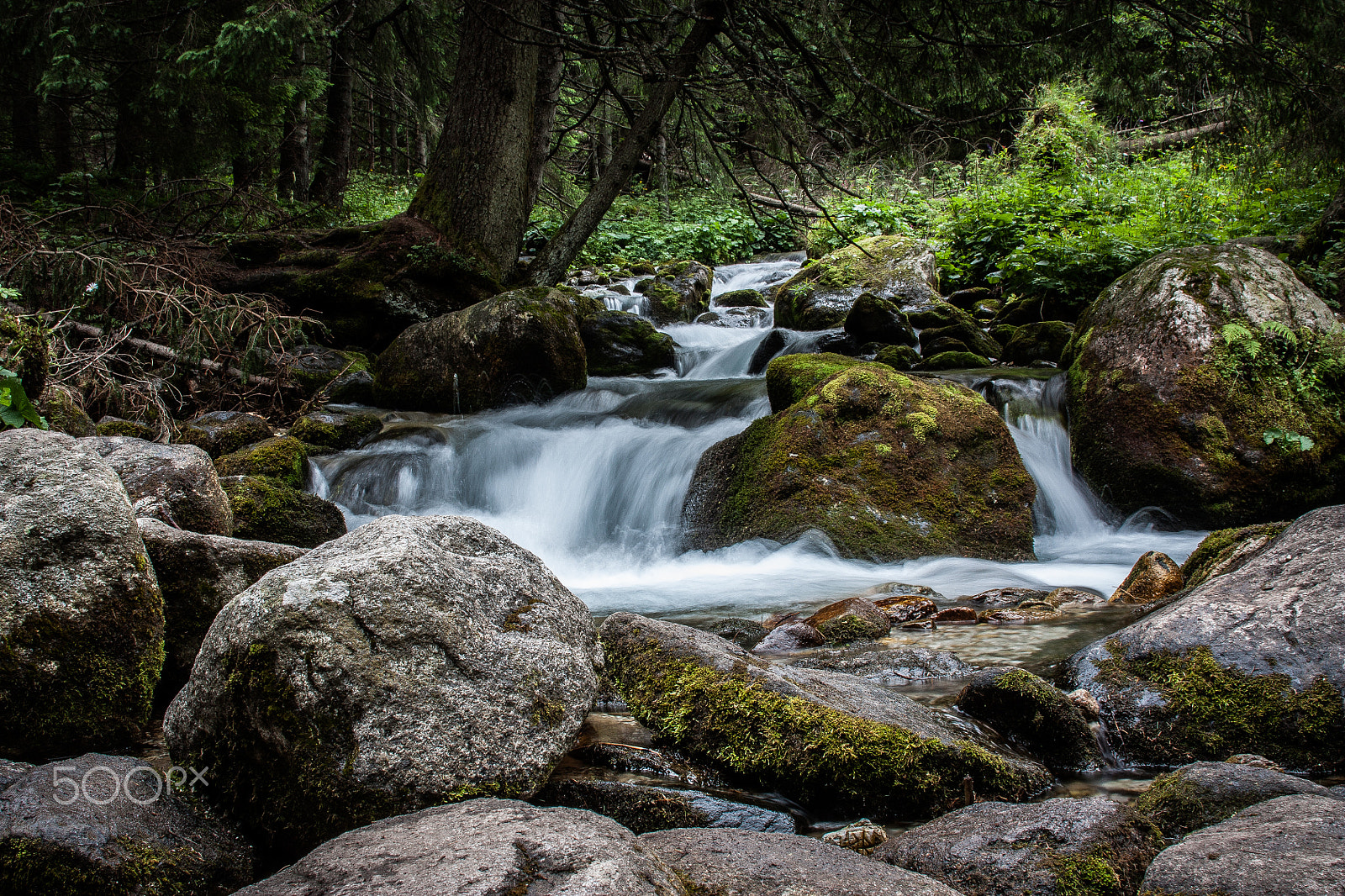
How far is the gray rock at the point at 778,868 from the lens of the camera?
1.59m

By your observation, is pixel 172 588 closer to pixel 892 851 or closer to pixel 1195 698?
pixel 892 851

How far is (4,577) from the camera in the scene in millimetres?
2203

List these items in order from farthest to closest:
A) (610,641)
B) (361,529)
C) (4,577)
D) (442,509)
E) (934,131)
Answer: (934,131), (442,509), (610,641), (361,529), (4,577)

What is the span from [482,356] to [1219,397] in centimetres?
710

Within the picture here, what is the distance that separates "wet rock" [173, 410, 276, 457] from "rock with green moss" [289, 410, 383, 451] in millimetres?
313

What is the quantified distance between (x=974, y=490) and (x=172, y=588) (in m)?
5.31

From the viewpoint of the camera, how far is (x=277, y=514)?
215 inches

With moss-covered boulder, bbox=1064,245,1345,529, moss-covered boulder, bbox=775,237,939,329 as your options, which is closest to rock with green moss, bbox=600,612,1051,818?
moss-covered boulder, bbox=1064,245,1345,529

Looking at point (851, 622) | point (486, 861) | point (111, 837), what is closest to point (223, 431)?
point (851, 622)

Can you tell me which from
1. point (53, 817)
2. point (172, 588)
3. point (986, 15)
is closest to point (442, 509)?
point (172, 588)

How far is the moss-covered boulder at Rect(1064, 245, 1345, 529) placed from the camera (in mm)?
6027

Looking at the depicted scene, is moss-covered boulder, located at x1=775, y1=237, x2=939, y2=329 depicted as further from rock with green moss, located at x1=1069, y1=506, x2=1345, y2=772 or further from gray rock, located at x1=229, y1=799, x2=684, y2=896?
gray rock, located at x1=229, y1=799, x2=684, y2=896

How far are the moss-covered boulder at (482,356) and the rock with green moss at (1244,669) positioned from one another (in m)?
7.18

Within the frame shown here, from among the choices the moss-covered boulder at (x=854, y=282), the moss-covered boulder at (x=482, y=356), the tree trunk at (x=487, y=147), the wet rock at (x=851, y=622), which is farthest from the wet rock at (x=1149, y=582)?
the tree trunk at (x=487, y=147)
